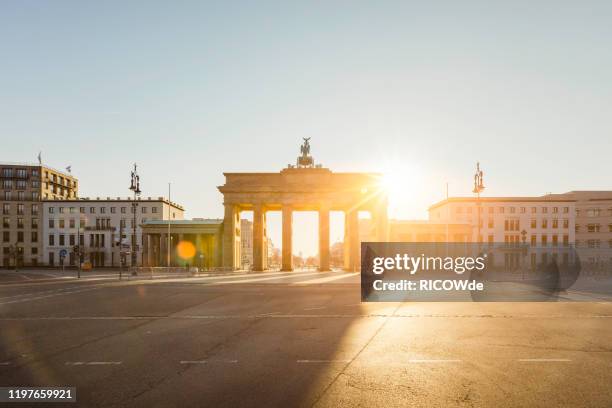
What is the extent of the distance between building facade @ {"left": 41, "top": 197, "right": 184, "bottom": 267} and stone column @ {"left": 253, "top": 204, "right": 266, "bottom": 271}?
43.5 m

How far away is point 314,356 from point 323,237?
59.6 meters

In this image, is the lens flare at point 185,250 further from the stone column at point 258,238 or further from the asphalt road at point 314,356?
the asphalt road at point 314,356

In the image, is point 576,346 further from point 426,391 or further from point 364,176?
point 364,176

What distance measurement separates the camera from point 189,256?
316 feet

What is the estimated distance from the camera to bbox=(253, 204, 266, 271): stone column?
70688 millimetres

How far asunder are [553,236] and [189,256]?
8479 centimetres

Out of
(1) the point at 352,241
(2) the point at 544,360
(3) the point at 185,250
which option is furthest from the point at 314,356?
(3) the point at 185,250

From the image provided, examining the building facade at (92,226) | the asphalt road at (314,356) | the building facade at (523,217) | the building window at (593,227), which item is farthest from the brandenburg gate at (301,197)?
the building window at (593,227)

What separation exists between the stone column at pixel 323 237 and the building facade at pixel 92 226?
170 feet

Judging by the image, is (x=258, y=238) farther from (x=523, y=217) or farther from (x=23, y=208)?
(x=23, y=208)

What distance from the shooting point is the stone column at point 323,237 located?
7062 centimetres

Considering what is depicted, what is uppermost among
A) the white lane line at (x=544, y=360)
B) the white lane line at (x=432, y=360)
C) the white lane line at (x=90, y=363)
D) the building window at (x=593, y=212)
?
the building window at (x=593, y=212)

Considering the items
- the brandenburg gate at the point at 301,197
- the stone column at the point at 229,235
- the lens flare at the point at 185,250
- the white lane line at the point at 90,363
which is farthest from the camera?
the lens flare at the point at 185,250

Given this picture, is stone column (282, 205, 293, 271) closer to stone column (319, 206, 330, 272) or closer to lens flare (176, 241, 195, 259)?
stone column (319, 206, 330, 272)
